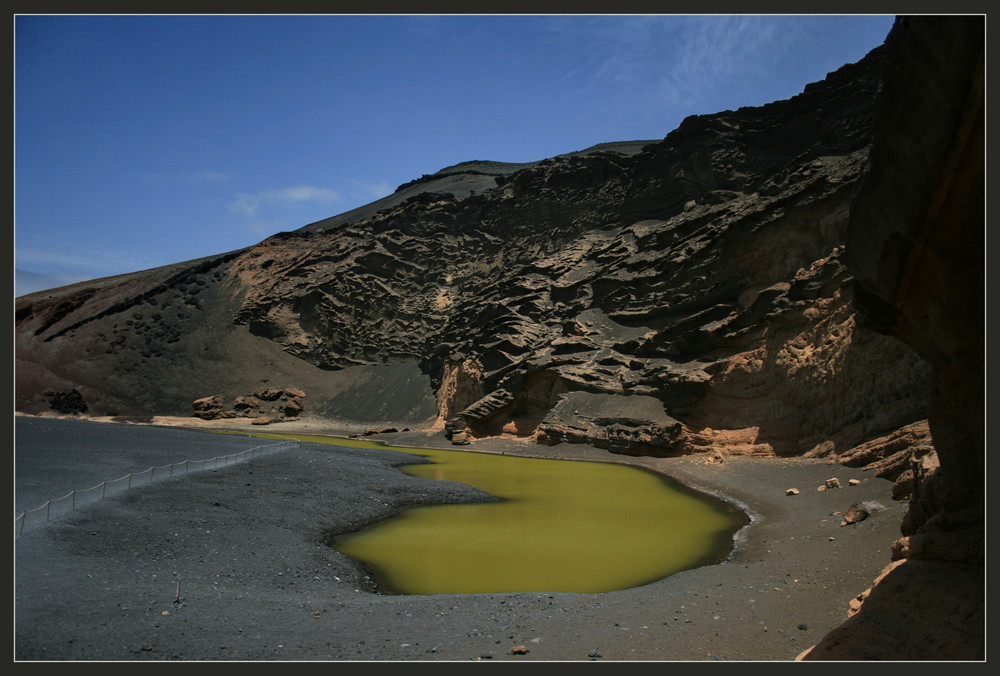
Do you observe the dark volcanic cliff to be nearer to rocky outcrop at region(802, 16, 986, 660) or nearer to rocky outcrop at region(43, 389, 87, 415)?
rocky outcrop at region(802, 16, 986, 660)

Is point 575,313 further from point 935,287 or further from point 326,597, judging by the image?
point 935,287

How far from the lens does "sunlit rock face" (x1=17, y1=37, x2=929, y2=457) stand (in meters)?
28.5

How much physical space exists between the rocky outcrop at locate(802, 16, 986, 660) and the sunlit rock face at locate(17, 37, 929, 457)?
299 inches

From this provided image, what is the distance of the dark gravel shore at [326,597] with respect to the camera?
7.39 metres

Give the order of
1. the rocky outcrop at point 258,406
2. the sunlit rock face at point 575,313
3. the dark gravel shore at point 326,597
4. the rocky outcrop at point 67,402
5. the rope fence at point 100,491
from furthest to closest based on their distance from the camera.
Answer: the rocky outcrop at point 258,406
the rocky outcrop at point 67,402
the sunlit rock face at point 575,313
the rope fence at point 100,491
the dark gravel shore at point 326,597

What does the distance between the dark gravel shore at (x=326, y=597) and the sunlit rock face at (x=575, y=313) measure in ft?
18.0

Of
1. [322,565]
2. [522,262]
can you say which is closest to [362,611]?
[322,565]

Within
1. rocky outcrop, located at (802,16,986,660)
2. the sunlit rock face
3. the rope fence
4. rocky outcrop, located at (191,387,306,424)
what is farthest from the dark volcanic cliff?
the rope fence

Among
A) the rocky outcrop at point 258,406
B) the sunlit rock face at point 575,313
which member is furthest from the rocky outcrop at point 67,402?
the rocky outcrop at point 258,406

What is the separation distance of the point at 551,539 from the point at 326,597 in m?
7.04

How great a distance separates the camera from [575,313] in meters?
45.4

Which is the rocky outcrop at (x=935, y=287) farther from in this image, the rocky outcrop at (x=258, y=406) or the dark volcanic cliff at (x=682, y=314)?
the rocky outcrop at (x=258, y=406)

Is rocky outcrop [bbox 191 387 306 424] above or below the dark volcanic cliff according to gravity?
below

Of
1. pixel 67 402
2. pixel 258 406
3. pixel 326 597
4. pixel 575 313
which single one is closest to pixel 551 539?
pixel 326 597
